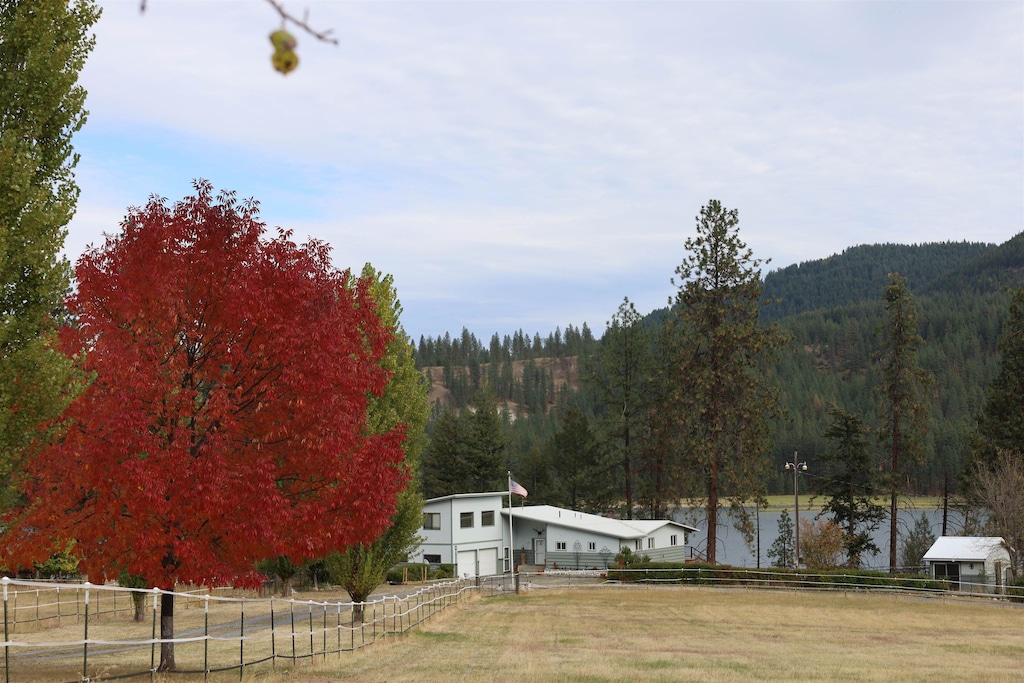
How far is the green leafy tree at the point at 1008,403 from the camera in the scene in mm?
63312

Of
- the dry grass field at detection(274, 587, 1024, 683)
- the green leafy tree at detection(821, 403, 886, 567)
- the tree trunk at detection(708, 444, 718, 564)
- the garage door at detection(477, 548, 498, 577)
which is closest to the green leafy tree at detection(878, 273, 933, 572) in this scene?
the green leafy tree at detection(821, 403, 886, 567)

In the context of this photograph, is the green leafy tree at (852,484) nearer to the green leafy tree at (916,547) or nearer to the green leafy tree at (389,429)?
the green leafy tree at (916,547)

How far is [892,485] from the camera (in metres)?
61.5

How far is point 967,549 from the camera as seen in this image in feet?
196

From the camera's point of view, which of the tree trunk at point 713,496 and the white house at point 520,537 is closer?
the tree trunk at point 713,496

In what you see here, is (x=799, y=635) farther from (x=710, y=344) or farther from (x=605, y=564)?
(x=605, y=564)

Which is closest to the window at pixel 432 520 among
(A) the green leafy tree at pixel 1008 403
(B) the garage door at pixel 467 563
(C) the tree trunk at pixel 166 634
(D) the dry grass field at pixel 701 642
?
(B) the garage door at pixel 467 563

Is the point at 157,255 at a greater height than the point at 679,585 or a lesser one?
greater

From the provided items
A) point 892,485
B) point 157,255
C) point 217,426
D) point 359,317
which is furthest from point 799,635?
point 892,485

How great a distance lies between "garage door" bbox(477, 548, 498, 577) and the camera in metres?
71.9

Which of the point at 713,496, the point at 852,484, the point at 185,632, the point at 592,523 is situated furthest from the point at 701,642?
the point at 852,484

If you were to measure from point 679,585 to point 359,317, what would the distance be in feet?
135

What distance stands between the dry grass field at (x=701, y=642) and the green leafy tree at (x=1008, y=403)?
18971 millimetres

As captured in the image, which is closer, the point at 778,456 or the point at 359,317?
the point at 359,317
